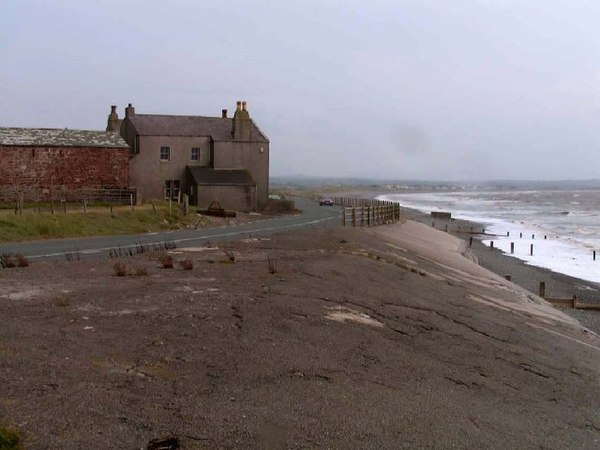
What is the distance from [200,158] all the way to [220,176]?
9.47ft

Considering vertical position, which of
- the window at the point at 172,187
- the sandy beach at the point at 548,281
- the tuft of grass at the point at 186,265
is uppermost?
the window at the point at 172,187

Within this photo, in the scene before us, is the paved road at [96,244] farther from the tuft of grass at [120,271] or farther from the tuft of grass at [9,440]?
the tuft of grass at [9,440]

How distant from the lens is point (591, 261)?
37969 millimetres

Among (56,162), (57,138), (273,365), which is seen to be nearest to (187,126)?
(57,138)

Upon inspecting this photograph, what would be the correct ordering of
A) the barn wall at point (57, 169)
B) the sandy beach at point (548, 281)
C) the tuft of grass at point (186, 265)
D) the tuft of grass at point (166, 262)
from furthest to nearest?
the barn wall at point (57, 169)
the sandy beach at point (548, 281)
the tuft of grass at point (166, 262)
the tuft of grass at point (186, 265)

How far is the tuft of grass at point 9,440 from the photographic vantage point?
5.40 meters

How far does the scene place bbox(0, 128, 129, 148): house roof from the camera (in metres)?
39.2

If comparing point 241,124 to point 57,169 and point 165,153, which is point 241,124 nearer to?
point 165,153

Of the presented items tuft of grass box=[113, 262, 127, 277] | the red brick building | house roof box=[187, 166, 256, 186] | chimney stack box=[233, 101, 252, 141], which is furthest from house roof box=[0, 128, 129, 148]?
tuft of grass box=[113, 262, 127, 277]

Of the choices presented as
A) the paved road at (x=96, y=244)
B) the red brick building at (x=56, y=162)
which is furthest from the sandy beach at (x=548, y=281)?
the red brick building at (x=56, y=162)

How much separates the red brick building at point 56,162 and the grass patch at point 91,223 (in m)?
5.01

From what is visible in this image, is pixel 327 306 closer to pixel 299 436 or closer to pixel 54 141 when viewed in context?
pixel 299 436

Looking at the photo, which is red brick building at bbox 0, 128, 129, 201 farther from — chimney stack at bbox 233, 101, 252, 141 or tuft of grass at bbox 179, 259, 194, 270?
tuft of grass at bbox 179, 259, 194, 270

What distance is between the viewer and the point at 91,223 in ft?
97.6
